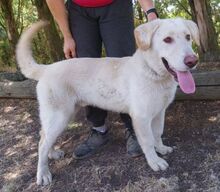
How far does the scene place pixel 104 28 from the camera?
13.5 ft

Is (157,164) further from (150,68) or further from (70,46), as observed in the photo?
(70,46)

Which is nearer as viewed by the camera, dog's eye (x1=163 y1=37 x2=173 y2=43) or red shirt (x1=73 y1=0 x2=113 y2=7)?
dog's eye (x1=163 y1=37 x2=173 y2=43)

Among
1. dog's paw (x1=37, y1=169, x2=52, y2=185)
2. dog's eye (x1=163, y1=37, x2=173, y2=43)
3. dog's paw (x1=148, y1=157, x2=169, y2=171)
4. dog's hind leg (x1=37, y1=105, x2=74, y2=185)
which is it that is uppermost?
dog's eye (x1=163, y1=37, x2=173, y2=43)

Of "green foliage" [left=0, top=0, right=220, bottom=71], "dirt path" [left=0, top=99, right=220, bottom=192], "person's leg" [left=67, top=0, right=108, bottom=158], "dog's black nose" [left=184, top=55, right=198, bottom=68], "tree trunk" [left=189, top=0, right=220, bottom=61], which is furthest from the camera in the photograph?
"green foliage" [left=0, top=0, right=220, bottom=71]

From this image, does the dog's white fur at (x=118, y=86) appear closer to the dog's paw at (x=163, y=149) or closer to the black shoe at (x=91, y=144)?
the dog's paw at (x=163, y=149)

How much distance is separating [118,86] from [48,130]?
0.80m

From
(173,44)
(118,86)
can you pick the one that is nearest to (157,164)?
(118,86)

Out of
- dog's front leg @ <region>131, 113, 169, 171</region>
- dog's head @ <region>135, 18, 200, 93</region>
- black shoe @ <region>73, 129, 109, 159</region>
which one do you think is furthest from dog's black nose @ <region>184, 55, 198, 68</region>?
black shoe @ <region>73, 129, 109, 159</region>

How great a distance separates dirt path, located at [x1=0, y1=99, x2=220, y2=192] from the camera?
3.73m

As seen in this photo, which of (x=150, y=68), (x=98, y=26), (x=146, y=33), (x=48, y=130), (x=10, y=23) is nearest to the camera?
(x=146, y=33)

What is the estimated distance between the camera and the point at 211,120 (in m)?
4.68

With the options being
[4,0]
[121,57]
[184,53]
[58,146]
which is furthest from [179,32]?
[4,0]

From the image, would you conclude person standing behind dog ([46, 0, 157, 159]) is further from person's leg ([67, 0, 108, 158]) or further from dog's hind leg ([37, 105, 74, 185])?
dog's hind leg ([37, 105, 74, 185])

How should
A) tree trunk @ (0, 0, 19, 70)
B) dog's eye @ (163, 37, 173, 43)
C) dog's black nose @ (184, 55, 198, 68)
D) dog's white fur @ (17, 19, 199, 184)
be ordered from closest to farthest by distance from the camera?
1. dog's black nose @ (184, 55, 198, 68)
2. dog's eye @ (163, 37, 173, 43)
3. dog's white fur @ (17, 19, 199, 184)
4. tree trunk @ (0, 0, 19, 70)
